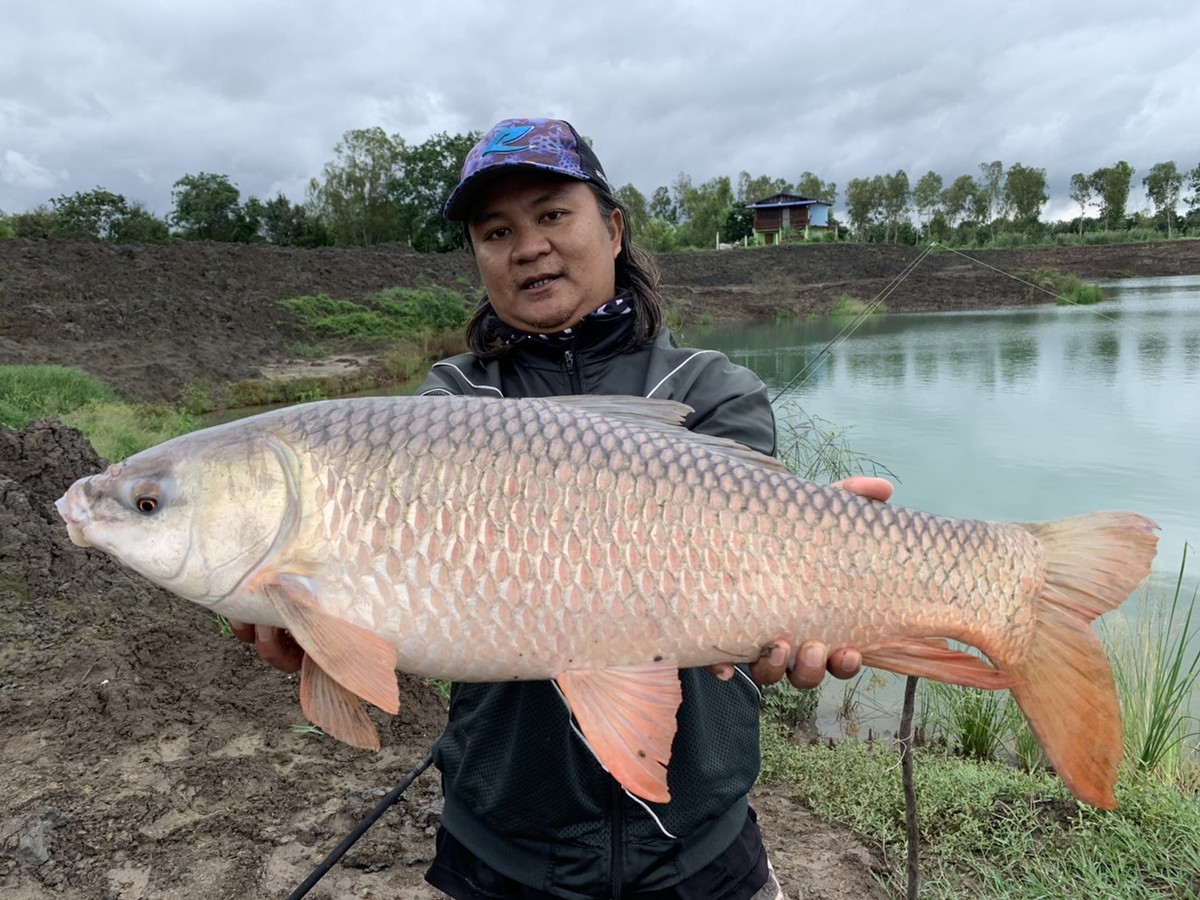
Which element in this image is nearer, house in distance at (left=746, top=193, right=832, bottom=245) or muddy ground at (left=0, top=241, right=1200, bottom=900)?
muddy ground at (left=0, top=241, right=1200, bottom=900)

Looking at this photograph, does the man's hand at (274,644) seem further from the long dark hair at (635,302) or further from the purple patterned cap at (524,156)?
the purple patterned cap at (524,156)

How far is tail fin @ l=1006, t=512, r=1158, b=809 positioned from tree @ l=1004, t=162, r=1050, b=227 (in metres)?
57.4

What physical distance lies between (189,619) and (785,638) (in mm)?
3372

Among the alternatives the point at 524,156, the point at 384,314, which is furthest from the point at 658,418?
the point at 384,314

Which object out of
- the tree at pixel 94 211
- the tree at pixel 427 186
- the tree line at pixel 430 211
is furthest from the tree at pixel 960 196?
the tree at pixel 94 211

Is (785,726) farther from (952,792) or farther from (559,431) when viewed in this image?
(559,431)

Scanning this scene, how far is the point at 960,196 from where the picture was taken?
166 feet

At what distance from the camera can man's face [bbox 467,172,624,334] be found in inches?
65.4

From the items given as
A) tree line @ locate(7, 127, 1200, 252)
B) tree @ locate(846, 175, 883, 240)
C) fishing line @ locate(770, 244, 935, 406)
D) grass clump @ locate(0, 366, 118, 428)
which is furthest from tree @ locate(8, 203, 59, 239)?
tree @ locate(846, 175, 883, 240)

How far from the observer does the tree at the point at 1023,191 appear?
2019 inches

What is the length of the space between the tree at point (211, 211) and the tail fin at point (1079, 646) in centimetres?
4058

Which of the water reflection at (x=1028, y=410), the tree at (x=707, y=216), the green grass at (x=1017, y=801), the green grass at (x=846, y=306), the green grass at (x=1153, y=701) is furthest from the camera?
the tree at (x=707, y=216)

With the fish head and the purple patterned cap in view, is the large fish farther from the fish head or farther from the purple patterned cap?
the purple patterned cap

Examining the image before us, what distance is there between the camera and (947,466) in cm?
826
